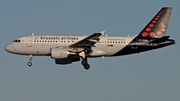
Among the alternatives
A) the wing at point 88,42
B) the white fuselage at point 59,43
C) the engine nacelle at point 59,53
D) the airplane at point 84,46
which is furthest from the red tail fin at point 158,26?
the engine nacelle at point 59,53

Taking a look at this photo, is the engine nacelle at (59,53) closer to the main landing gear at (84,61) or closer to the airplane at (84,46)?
the airplane at (84,46)

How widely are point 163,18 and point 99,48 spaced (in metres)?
9.78

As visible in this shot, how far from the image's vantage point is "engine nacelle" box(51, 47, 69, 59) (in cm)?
6066

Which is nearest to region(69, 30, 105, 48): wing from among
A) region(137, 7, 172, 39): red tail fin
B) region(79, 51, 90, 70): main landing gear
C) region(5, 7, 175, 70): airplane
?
region(5, 7, 175, 70): airplane

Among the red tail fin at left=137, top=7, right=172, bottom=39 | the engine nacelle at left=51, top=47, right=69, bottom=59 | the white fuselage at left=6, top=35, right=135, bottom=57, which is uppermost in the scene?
the red tail fin at left=137, top=7, right=172, bottom=39

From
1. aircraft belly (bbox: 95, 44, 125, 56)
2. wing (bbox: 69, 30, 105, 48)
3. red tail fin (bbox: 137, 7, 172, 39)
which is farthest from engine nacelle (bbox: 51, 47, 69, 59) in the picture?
red tail fin (bbox: 137, 7, 172, 39)

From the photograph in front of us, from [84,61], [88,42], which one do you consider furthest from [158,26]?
[84,61]

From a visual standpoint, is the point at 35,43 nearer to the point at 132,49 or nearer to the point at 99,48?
the point at 99,48

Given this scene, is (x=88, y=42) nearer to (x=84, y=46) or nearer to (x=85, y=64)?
(x=84, y=46)

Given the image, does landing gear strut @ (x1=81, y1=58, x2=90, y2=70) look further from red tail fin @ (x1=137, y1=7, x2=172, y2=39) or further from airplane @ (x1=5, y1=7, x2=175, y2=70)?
red tail fin @ (x1=137, y1=7, x2=172, y2=39)

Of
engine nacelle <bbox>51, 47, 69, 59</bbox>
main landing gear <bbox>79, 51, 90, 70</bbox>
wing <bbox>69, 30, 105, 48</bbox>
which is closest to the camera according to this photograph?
wing <bbox>69, 30, 105, 48</bbox>

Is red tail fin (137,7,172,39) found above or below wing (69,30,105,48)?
above

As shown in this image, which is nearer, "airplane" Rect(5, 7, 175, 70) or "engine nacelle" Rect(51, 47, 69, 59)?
"engine nacelle" Rect(51, 47, 69, 59)

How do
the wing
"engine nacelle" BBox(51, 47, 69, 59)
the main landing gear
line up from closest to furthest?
the wing, "engine nacelle" BBox(51, 47, 69, 59), the main landing gear
